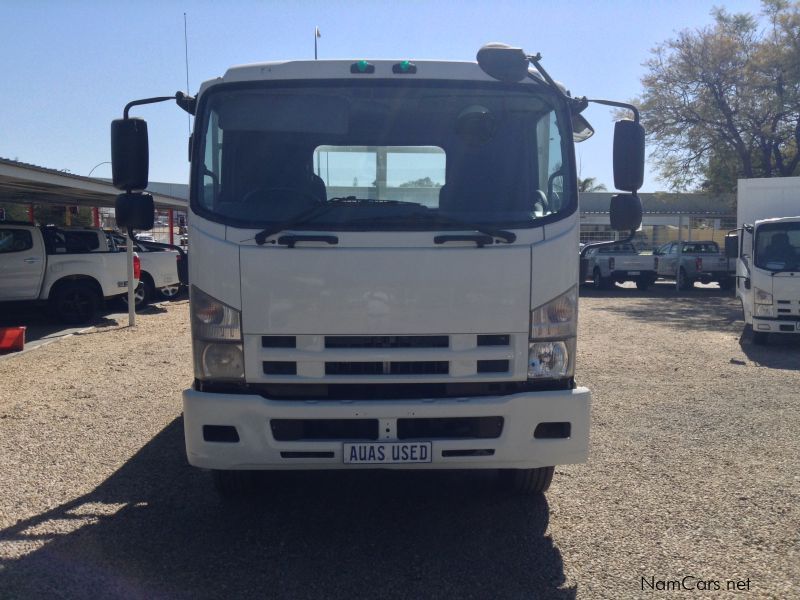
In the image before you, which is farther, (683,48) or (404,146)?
(683,48)

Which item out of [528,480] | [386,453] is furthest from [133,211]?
[528,480]

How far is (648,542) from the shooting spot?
4.21 m

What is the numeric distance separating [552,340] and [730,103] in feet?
80.8

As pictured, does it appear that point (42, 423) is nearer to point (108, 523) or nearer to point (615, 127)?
point (108, 523)

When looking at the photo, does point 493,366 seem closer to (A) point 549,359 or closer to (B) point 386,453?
(A) point 549,359

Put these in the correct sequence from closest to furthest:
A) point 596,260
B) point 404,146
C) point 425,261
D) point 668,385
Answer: point 425,261 → point 404,146 → point 668,385 → point 596,260

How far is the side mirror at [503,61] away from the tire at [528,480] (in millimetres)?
2347

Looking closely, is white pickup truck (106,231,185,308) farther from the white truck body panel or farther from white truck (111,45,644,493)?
white truck (111,45,644,493)

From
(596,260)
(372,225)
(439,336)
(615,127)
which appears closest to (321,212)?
(372,225)

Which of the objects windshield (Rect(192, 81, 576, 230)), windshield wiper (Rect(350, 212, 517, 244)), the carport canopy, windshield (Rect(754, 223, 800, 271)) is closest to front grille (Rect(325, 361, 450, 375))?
windshield wiper (Rect(350, 212, 517, 244))

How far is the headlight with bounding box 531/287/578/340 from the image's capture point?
159 inches

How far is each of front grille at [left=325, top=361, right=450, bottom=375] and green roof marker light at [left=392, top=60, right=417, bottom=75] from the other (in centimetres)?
162

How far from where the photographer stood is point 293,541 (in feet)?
13.9

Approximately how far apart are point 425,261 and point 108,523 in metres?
2.47
